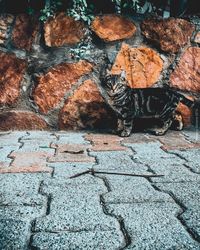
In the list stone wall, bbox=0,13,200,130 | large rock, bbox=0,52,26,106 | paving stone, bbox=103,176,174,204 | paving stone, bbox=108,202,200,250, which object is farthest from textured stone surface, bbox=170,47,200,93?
Answer: paving stone, bbox=108,202,200,250

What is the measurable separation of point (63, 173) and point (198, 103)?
2.13m

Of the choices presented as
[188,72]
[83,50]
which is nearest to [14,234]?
[83,50]

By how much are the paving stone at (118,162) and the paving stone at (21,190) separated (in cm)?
43

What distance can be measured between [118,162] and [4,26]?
2.10m

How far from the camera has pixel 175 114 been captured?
3568 millimetres

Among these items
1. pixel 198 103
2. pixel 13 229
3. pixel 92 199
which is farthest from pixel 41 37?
pixel 13 229

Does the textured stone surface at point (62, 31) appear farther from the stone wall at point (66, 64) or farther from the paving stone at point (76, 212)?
the paving stone at point (76, 212)

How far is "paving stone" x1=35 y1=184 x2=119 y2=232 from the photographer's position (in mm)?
1386

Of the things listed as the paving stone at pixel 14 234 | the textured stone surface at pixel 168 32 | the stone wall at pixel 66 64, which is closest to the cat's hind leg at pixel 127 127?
the stone wall at pixel 66 64

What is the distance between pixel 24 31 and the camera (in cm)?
357

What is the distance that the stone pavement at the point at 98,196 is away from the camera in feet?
4.23

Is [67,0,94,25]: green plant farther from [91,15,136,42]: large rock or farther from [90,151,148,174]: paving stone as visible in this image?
[90,151,148,174]: paving stone

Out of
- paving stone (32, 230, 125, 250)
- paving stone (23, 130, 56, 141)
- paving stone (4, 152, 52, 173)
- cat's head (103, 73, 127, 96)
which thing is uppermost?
cat's head (103, 73, 127, 96)

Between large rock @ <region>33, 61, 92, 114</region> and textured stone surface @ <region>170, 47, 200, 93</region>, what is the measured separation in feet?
3.10
